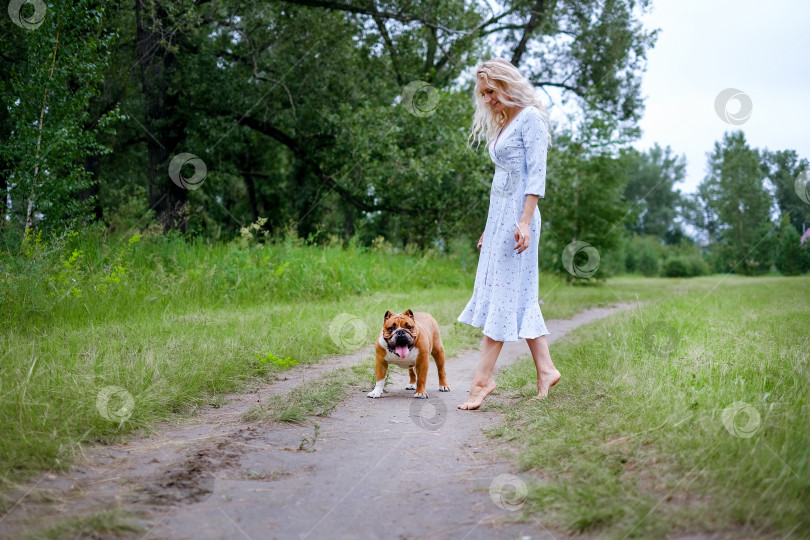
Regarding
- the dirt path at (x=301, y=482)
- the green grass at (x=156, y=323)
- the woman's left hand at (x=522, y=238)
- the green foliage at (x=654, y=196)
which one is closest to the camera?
the dirt path at (x=301, y=482)

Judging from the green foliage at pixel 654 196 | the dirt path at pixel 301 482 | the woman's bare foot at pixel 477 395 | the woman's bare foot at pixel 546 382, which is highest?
the green foliage at pixel 654 196

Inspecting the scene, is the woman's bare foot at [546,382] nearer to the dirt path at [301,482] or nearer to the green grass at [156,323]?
the dirt path at [301,482]

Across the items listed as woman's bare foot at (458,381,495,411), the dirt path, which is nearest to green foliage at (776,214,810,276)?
woman's bare foot at (458,381,495,411)

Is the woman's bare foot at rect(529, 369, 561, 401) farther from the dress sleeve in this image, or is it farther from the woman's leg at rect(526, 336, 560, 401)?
the dress sleeve

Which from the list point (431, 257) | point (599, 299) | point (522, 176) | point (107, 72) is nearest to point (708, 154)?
point (599, 299)

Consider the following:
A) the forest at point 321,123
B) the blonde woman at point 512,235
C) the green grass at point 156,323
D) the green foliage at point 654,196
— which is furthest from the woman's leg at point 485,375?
the green foliage at point 654,196

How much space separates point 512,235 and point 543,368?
3.34ft

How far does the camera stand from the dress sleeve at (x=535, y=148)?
4270mm

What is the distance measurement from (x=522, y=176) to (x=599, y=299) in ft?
36.4

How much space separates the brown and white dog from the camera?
453cm

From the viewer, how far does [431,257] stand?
617 inches

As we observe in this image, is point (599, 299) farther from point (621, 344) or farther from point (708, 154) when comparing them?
point (621, 344)

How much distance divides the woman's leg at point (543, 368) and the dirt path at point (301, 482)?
495 mm

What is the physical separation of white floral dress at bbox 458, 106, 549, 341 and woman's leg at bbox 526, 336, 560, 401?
0.36 ft
